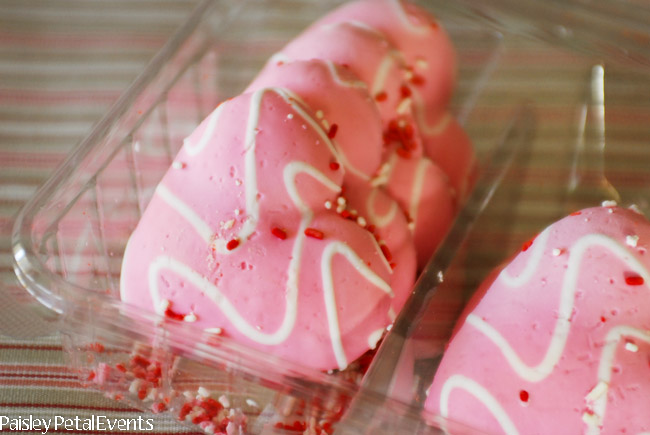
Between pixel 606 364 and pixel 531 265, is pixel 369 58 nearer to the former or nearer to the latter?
pixel 531 265

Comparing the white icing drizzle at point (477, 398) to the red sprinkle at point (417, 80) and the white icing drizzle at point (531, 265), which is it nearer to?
the white icing drizzle at point (531, 265)

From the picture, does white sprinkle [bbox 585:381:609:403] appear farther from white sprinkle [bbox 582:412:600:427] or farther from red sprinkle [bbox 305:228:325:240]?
red sprinkle [bbox 305:228:325:240]

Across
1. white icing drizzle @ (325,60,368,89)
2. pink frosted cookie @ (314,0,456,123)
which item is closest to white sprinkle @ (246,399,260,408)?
white icing drizzle @ (325,60,368,89)

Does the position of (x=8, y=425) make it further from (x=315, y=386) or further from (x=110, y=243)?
(x=315, y=386)

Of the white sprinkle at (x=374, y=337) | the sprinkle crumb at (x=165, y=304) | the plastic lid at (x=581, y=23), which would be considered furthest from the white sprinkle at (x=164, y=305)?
the plastic lid at (x=581, y=23)

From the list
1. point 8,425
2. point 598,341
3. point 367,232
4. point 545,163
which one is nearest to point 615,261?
point 598,341

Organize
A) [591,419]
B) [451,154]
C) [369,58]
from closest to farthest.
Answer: [591,419] → [369,58] → [451,154]

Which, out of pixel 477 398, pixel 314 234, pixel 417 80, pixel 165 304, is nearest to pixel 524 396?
pixel 477 398
